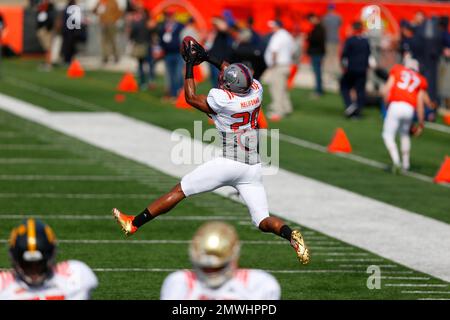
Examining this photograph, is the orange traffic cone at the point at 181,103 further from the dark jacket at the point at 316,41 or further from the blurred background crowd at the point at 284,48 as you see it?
the dark jacket at the point at 316,41

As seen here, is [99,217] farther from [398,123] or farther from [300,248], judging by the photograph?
[398,123]

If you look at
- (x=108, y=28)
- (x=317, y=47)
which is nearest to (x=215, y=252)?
(x=317, y=47)

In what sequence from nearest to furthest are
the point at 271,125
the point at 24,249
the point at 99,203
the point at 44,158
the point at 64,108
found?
the point at 24,249
the point at 99,203
the point at 44,158
the point at 271,125
the point at 64,108

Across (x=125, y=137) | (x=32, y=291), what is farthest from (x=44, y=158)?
(x=32, y=291)

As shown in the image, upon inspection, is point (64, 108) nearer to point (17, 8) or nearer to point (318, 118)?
point (318, 118)

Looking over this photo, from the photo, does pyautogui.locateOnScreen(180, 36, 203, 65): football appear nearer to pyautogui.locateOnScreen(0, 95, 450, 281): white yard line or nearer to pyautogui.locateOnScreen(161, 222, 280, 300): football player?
pyautogui.locateOnScreen(0, 95, 450, 281): white yard line

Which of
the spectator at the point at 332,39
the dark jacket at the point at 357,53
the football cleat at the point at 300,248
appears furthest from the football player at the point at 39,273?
the spectator at the point at 332,39

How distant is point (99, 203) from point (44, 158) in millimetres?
3803

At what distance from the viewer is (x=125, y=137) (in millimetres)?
20812

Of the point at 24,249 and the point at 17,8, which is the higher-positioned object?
the point at 17,8

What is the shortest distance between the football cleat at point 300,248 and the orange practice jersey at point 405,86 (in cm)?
689

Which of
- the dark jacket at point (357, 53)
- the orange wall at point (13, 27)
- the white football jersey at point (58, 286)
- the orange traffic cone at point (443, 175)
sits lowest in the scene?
the orange traffic cone at point (443, 175)

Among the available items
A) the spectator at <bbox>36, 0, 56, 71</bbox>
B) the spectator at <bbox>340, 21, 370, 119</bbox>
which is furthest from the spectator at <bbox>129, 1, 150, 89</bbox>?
the spectator at <bbox>340, 21, 370, 119</bbox>

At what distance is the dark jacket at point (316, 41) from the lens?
28250 mm
